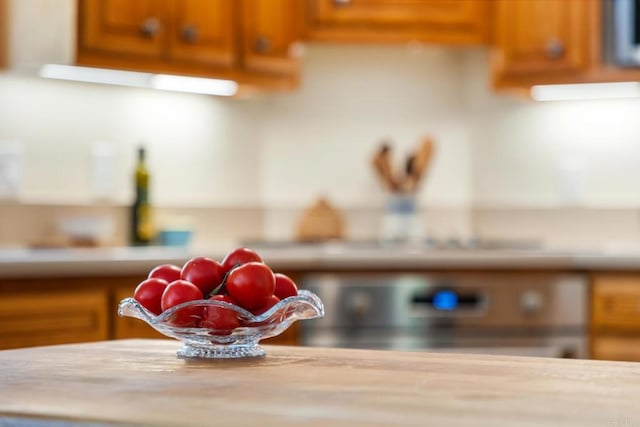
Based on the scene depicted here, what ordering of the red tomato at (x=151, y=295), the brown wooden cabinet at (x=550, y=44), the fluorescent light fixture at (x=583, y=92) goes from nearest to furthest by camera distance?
the red tomato at (x=151, y=295) → the brown wooden cabinet at (x=550, y=44) → the fluorescent light fixture at (x=583, y=92)

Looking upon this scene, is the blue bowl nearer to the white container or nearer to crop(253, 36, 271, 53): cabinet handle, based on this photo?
the white container

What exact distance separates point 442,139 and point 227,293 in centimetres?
279

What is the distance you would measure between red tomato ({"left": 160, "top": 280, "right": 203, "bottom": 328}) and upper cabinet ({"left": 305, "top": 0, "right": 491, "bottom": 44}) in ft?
8.07

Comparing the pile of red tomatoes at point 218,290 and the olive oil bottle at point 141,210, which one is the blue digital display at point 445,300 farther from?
the pile of red tomatoes at point 218,290

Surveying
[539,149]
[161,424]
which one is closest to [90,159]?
[539,149]

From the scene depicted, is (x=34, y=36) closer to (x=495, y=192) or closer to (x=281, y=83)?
(x=281, y=83)

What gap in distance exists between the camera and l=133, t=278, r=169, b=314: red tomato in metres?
1.55

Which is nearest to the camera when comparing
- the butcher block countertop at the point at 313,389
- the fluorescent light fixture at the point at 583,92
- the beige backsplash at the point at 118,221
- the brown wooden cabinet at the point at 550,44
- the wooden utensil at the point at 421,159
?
the butcher block countertop at the point at 313,389

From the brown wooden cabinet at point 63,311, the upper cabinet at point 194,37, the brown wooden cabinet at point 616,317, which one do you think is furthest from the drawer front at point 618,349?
the upper cabinet at point 194,37

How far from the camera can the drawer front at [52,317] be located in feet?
8.98

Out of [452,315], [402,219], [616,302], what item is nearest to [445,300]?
[452,315]

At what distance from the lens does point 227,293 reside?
152 cm

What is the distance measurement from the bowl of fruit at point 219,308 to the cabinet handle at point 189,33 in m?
2.11

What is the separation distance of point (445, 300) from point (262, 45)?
1.10 m
